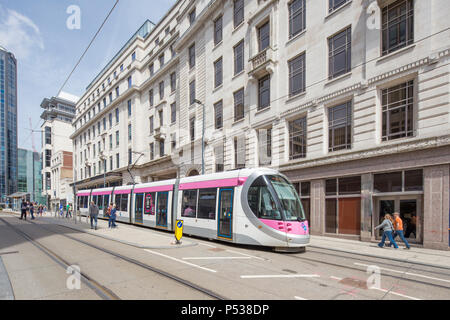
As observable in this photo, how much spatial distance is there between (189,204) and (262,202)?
4.42 metres

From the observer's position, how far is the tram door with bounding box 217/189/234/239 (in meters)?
10.0

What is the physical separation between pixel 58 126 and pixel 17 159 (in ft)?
158

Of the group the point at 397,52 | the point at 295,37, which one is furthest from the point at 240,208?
the point at 295,37

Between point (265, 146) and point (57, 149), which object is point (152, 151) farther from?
point (57, 149)

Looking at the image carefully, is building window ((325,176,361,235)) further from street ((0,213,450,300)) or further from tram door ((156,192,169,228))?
tram door ((156,192,169,228))

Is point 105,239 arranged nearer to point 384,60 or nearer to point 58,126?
point 384,60

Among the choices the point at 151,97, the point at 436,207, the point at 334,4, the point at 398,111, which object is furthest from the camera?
the point at 151,97

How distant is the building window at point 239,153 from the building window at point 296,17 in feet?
27.4

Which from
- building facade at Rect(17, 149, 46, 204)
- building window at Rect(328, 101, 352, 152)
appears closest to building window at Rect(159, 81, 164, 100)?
building window at Rect(328, 101, 352, 152)

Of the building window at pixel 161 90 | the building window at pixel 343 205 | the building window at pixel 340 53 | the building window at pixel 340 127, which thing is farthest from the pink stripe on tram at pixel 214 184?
the building window at pixel 161 90

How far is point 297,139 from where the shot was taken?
52.6 ft

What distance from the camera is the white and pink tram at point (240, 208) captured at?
884 cm
